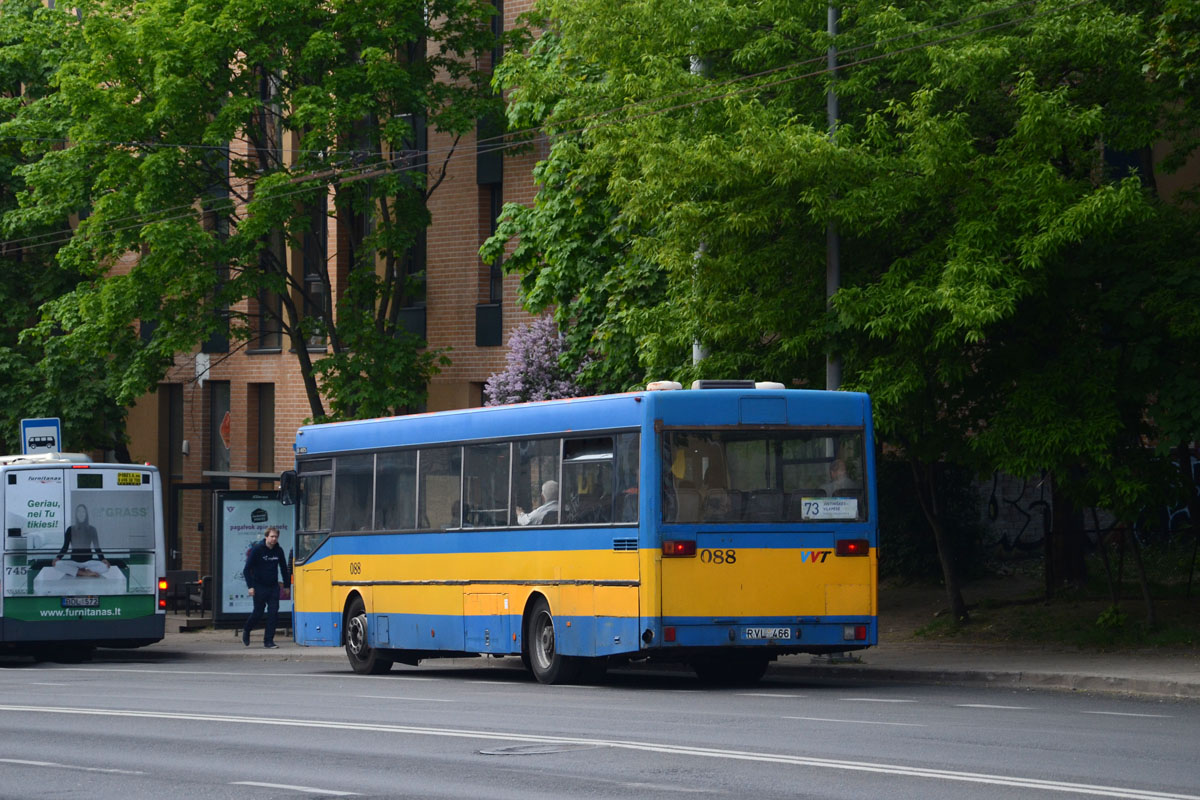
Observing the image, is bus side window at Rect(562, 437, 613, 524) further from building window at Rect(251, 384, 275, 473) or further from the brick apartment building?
building window at Rect(251, 384, 275, 473)

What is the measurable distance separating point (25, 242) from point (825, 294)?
82.6ft

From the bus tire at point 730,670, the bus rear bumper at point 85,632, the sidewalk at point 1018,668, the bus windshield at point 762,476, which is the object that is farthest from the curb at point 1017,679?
the bus rear bumper at point 85,632

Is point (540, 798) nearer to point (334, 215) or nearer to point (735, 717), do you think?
point (735, 717)

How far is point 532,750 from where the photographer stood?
496 inches

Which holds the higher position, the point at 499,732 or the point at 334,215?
the point at 334,215

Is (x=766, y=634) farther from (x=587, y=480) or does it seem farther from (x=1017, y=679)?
(x=1017, y=679)

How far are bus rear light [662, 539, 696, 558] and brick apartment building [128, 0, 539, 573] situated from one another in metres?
15.1

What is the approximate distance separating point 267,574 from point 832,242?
12686mm

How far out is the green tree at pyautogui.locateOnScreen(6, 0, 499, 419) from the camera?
1235 inches

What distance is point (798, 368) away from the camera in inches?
852

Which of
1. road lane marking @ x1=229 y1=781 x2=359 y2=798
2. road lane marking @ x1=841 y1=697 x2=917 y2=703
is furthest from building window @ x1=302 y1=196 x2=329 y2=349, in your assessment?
road lane marking @ x1=229 y1=781 x2=359 y2=798

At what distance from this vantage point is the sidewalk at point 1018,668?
1738cm

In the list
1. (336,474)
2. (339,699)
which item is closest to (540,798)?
(339,699)

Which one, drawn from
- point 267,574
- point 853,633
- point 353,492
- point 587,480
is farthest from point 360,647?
point 853,633
